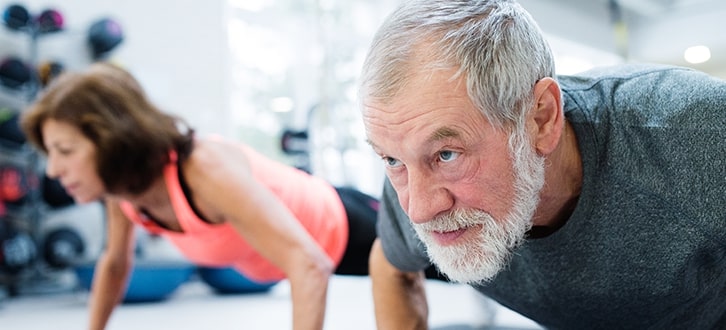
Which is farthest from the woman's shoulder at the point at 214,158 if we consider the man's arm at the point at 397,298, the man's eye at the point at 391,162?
the man's eye at the point at 391,162

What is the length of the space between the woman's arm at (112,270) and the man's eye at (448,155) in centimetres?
133

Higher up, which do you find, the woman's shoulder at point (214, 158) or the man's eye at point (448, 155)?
the man's eye at point (448, 155)

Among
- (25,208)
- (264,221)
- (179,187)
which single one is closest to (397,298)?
(264,221)

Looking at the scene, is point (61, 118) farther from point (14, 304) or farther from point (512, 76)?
point (14, 304)

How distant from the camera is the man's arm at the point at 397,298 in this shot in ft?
4.22

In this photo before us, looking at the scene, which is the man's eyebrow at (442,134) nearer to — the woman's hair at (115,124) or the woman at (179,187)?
the woman at (179,187)

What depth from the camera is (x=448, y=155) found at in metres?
0.87

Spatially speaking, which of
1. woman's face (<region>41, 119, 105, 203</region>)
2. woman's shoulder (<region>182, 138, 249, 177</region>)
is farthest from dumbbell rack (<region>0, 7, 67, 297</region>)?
woman's shoulder (<region>182, 138, 249, 177</region>)

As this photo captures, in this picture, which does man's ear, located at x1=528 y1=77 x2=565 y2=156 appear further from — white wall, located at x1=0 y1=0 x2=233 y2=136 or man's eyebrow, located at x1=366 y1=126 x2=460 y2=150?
white wall, located at x1=0 y1=0 x2=233 y2=136

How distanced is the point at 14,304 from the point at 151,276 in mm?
781

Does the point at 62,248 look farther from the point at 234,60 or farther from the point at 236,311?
the point at 234,60

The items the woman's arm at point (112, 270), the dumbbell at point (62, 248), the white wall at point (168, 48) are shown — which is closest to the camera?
the woman's arm at point (112, 270)

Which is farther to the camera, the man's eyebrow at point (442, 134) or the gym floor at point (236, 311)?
the gym floor at point (236, 311)

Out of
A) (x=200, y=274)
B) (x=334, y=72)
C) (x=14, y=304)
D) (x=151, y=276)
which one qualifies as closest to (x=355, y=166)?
(x=334, y=72)
